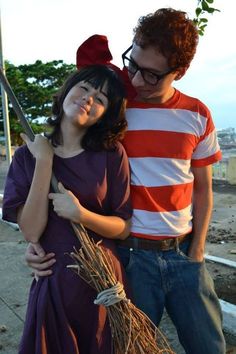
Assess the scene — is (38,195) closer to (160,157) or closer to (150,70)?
(160,157)

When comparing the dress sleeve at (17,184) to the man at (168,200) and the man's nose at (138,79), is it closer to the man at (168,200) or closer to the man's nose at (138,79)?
the man at (168,200)

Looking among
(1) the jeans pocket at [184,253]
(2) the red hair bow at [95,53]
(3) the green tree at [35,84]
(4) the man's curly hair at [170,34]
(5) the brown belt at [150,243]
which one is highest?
(4) the man's curly hair at [170,34]

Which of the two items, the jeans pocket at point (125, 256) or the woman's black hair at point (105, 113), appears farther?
the jeans pocket at point (125, 256)

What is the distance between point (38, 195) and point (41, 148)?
7.1 inches

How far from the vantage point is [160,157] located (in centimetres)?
194

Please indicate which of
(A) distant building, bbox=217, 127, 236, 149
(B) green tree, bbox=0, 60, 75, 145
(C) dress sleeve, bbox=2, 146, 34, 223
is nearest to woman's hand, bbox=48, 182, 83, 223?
(C) dress sleeve, bbox=2, 146, 34, 223

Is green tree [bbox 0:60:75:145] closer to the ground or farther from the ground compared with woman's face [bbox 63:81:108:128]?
closer to the ground

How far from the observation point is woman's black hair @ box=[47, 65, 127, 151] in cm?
185

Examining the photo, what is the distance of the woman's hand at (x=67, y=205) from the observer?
171cm

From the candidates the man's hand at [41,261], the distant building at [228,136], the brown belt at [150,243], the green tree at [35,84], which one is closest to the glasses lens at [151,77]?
the brown belt at [150,243]

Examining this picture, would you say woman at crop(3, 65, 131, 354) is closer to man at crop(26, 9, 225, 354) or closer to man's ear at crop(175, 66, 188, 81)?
man at crop(26, 9, 225, 354)

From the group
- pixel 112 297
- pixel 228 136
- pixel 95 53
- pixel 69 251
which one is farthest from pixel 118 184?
pixel 228 136

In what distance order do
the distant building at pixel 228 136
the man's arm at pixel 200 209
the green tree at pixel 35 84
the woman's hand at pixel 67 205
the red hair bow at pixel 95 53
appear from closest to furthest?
the woman's hand at pixel 67 205 → the red hair bow at pixel 95 53 → the man's arm at pixel 200 209 → the green tree at pixel 35 84 → the distant building at pixel 228 136

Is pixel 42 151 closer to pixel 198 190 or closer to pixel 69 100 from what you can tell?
pixel 69 100
